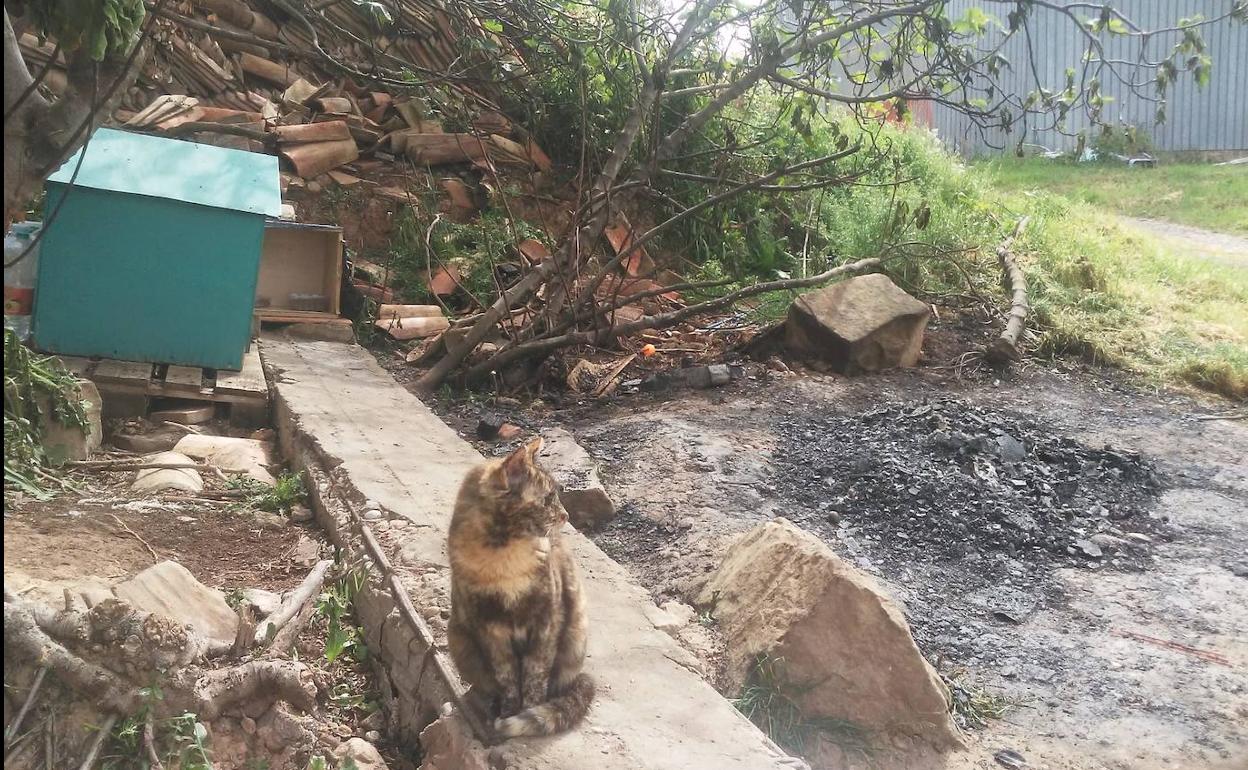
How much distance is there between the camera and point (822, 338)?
8.37 metres

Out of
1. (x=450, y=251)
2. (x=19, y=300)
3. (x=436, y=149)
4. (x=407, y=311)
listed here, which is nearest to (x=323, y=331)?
(x=407, y=311)

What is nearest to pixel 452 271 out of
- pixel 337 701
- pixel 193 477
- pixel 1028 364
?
pixel 193 477


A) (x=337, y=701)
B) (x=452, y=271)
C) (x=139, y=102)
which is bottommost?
(x=337, y=701)

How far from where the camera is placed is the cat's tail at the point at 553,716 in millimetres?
2947

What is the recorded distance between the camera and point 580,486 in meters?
5.68

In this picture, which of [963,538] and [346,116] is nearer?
[963,538]

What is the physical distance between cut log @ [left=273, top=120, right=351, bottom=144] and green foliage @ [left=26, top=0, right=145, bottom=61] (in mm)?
7237

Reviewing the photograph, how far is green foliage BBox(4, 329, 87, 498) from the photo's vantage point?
4.80 metres

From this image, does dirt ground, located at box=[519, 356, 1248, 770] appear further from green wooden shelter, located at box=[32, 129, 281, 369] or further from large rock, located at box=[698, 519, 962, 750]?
green wooden shelter, located at box=[32, 129, 281, 369]

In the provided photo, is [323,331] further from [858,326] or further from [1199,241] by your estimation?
A: [1199,241]

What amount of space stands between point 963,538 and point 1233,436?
9.93 feet

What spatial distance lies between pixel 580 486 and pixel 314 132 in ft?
19.8

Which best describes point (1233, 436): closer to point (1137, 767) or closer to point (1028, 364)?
point (1028, 364)

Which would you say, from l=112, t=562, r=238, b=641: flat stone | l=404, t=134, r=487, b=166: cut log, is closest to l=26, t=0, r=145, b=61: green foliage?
l=112, t=562, r=238, b=641: flat stone
